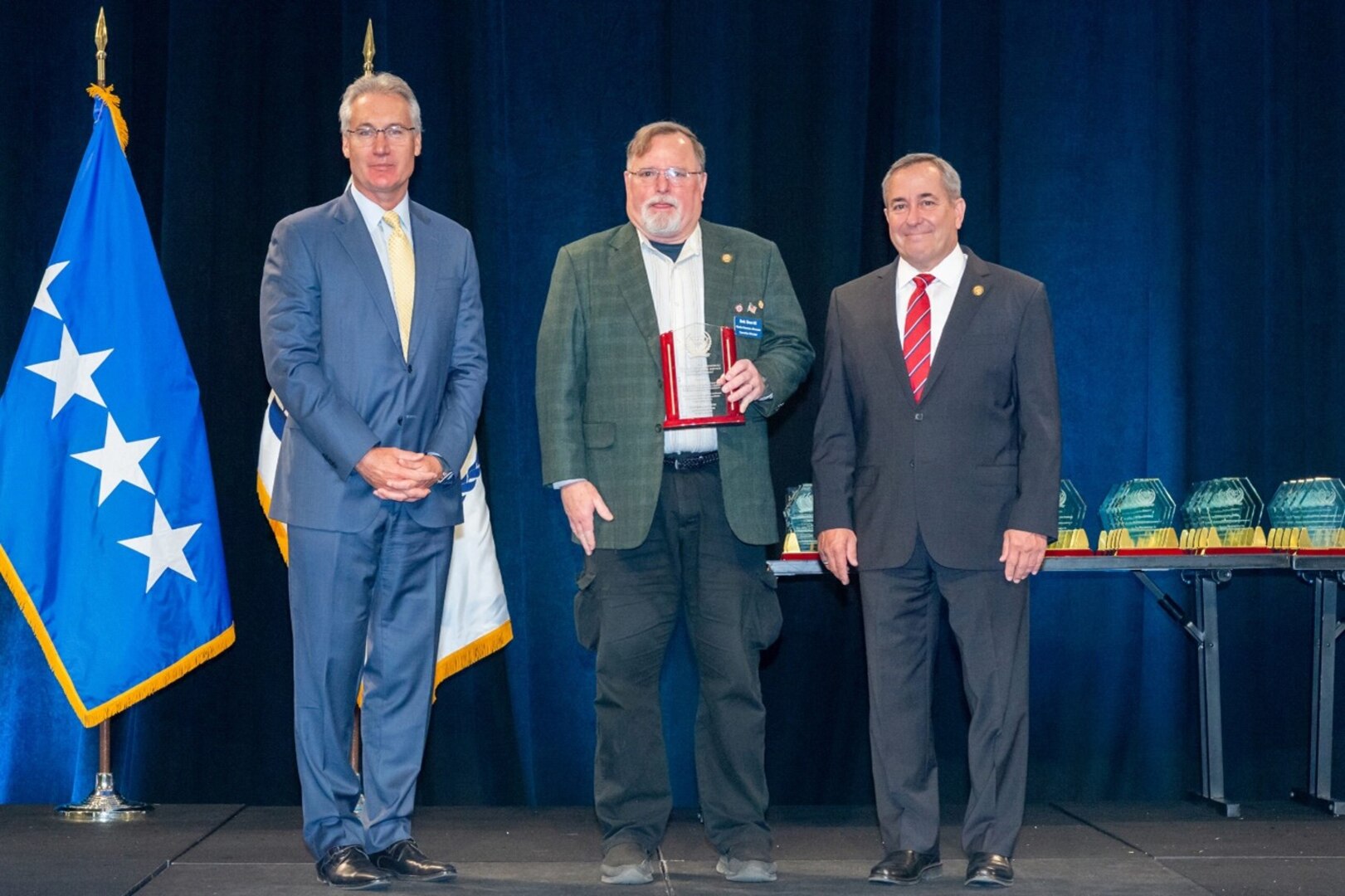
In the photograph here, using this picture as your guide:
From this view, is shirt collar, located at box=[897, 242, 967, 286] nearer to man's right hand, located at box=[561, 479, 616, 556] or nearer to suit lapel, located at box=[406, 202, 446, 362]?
man's right hand, located at box=[561, 479, 616, 556]

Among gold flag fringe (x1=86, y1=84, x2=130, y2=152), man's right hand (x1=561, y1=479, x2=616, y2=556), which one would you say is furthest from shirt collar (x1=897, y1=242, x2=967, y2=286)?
gold flag fringe (x1=86, y1=84, x2=130, y2=152)

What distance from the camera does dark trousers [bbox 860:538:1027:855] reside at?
10.7ft

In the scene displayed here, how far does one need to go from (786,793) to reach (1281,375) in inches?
91.2

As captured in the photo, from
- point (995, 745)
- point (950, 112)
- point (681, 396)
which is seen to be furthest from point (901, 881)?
point (950, 112)

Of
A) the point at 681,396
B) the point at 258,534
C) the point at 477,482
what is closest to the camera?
the point at 681,396

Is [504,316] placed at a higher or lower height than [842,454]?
higher

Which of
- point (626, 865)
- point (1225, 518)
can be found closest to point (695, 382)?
point (626, 865)

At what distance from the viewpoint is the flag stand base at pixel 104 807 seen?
4234 mm

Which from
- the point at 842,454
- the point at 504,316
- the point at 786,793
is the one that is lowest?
the point at 786,793

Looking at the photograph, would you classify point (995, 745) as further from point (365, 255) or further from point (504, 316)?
point (504, 316)

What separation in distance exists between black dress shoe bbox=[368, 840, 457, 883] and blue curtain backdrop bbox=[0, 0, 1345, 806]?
1545mm

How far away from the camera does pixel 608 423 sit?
3346 millimetres

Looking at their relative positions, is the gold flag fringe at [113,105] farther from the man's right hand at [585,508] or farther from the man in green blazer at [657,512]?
the man's right hand at [585,508]

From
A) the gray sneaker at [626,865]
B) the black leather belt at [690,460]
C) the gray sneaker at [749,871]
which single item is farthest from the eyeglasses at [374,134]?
the gray sneaker at [749,871]
